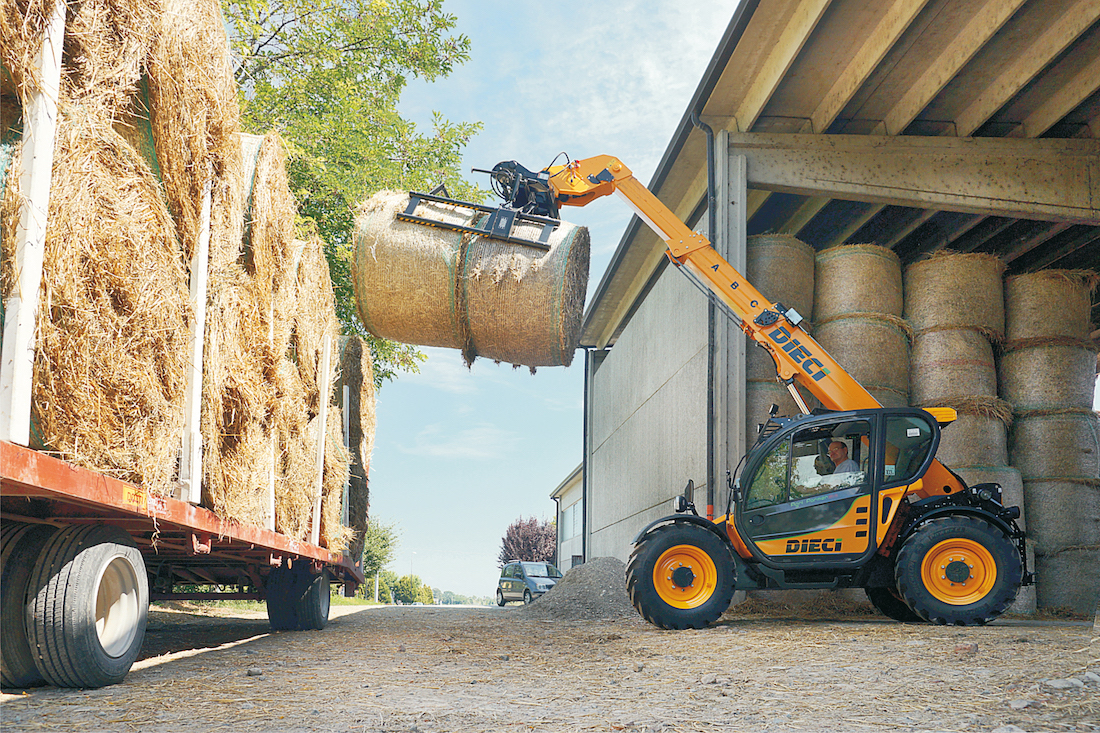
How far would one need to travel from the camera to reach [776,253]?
9.86 meters

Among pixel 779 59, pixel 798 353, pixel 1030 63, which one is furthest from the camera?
pixel 779 59

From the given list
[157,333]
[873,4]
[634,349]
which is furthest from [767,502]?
[634,349]

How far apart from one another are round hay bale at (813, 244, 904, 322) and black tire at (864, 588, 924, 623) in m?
3.06

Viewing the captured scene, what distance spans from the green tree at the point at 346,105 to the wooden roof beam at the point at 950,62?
24.2ft

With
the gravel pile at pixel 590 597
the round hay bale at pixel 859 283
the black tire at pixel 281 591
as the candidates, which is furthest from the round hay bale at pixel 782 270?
the black tire at pixel 281 591

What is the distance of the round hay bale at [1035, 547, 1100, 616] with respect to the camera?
9.09 meters

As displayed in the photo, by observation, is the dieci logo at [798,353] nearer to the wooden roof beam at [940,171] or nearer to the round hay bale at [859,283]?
the round hay bale at [859,283]

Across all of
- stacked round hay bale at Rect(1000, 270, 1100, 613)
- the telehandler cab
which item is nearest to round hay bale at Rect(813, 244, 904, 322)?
stacked round hay bale at Rect(1000, 270, 1100, 613)

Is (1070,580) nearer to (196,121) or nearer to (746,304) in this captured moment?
(746,304)

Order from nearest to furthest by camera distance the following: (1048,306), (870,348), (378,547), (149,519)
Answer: (149,519), (870,348), (1048,306), (378,547)

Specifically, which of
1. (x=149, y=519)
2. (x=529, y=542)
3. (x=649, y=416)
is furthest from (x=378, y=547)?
(x=149, y=519)

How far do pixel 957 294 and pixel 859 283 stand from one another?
1138 millimetres

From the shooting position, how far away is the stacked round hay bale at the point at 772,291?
949 centimetres

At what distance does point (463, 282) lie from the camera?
299 inches
